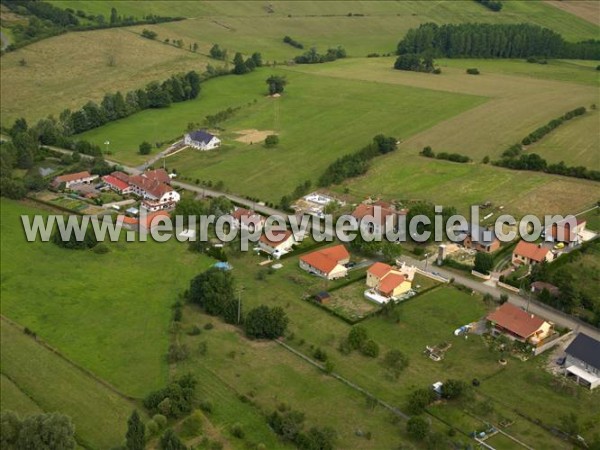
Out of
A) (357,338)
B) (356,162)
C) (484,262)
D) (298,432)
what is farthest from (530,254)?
(298,432)

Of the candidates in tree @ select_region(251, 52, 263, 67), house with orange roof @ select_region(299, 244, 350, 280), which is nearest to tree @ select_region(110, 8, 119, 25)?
tree @ select_region(251, 52, 263, 67)

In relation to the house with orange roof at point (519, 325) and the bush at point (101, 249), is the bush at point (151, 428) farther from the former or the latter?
the bush at point (101, 249)

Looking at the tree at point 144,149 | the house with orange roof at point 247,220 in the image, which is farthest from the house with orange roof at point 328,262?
the tree at point 144,149

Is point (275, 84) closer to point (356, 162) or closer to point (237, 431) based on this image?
point (356, 162)

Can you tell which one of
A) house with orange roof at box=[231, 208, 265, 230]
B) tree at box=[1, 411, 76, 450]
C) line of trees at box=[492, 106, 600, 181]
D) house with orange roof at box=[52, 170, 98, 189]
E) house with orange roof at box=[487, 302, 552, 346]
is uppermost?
line of trees at box=[492, 106, 600, 181]

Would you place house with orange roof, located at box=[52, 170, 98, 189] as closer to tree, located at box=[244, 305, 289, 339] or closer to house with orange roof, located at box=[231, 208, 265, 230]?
house with orange roof, located at box=[231, 208, 265, 230]

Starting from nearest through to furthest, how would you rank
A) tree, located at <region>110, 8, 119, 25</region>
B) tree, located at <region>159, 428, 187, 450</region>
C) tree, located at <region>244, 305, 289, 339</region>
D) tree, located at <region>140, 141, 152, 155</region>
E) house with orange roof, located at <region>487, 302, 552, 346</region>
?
tree, located at <region>159, 428, 187, 450</region> → house with orange roof, located at <region>487, 302, 552, 346</region> → tree, located at <region>244, 305, 289, 339</region> → tree, located at <region>140, 141, 152, 155</region> → tree, located at <region>110, 8, 119, 25</region>
